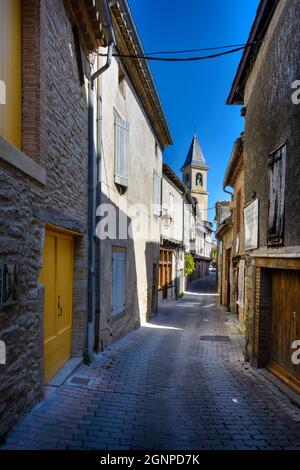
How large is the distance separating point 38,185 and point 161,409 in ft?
10.5

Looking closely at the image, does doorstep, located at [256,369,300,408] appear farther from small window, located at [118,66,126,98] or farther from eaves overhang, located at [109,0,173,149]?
small window, located at [118,66,126,98]

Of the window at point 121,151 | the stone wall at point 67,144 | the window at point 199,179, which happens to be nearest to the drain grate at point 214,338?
the stone wall at point 67,144

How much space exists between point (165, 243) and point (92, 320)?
1106cm

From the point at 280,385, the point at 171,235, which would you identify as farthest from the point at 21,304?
the point at 171,235

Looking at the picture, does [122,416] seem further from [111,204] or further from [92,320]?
[111,204]

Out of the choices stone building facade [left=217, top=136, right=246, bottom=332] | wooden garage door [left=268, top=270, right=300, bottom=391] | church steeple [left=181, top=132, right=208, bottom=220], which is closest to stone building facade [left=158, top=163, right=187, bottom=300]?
stone building facade [left=217, top=136, right=246, bottom=332]

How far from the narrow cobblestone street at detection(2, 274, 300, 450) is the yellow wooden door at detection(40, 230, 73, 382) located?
1.37 feet

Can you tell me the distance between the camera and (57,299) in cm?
544

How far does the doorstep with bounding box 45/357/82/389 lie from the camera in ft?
16.4

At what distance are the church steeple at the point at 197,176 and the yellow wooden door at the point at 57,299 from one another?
1873 inches

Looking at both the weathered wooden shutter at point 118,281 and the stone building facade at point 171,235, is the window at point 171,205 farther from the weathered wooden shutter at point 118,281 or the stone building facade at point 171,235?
the weathered wooden shutter at point 118,281

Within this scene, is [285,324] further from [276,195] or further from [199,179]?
[199,179]

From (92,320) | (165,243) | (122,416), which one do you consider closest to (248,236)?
(92,320)

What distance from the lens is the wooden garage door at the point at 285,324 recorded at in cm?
530
